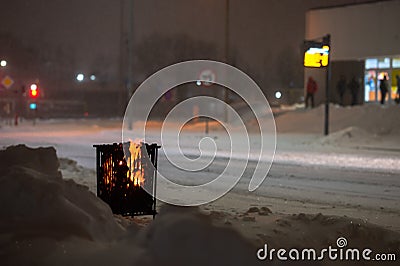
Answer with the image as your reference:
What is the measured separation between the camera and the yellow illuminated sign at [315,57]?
68.1ft

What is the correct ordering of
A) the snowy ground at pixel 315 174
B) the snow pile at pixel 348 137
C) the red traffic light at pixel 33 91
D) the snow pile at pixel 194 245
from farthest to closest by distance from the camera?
the red traffic light at pixel 33 91, the snow pile at pixel 348 137, the snowy ground at pixel 315 174, the snow pile at pixel 194 245

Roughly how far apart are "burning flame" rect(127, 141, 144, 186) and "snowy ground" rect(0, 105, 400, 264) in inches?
44.8

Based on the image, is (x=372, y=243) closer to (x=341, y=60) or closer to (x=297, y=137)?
(x=297, y=137)

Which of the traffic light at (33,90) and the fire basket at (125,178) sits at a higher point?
the traffic light at (33,90)

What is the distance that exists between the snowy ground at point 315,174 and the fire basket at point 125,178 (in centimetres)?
104

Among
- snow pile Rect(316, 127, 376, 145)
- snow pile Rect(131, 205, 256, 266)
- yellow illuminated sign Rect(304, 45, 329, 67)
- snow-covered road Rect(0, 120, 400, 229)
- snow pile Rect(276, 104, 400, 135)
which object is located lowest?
snow-covered road Rect(0, 120, 400, 229)

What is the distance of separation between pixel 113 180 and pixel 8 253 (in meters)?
2.91

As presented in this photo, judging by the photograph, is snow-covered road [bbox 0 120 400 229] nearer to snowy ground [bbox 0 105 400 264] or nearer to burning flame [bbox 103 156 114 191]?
snowy ground [bbox 0 105 400 264]

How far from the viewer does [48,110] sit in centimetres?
6103

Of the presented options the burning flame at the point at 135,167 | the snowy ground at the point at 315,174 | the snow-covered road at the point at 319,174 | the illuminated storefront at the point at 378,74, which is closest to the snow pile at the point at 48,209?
the burning flame at the point at 135,167

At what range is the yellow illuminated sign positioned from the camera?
2075 centimetres

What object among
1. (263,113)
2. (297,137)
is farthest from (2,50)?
(297,137)

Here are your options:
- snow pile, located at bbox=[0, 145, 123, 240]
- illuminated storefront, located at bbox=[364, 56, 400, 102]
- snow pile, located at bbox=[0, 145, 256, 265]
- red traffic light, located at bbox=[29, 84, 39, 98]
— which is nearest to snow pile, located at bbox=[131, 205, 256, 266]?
snow pile, located at bbox=[0, 145, 256, 265]

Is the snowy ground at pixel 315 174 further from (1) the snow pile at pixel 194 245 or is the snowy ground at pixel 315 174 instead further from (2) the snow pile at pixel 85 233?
(2) the snow pile at pixel 85 233
